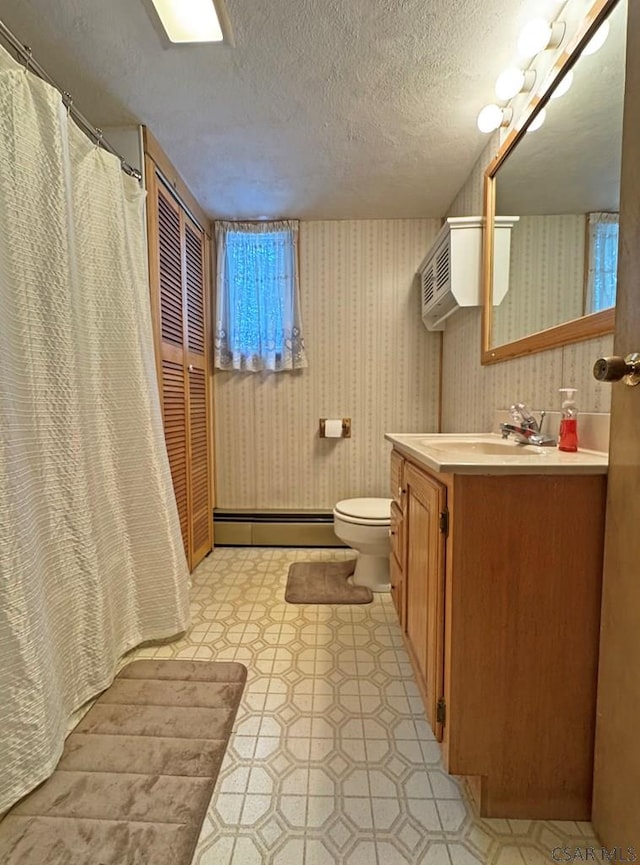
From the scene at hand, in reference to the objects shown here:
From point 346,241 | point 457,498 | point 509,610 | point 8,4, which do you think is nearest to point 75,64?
point 8,4

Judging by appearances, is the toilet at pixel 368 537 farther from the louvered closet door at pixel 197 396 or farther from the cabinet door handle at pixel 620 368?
the cabinet door handle at pixel 620 368

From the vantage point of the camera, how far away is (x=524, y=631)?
83cm

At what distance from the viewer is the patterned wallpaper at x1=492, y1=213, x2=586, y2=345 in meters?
1.13

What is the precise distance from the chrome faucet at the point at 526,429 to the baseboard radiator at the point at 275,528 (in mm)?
1475

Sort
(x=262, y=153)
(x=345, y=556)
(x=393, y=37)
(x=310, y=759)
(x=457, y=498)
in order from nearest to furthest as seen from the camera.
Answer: (x=457, y=498)
(x=310, y=759)
(x=393, y=37)
(x=262, y=153)
(x=345, y=556)

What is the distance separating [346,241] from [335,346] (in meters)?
0.67

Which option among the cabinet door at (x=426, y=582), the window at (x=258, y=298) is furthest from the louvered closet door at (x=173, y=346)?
the cabinet door at (x=426, y=582)

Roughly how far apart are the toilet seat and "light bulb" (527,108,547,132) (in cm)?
159

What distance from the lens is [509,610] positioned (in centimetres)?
83

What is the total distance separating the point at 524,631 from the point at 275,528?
1.92 metres

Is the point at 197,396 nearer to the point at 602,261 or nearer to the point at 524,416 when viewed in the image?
the point at 524,416

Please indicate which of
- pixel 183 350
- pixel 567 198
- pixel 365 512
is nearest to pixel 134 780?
pixel 365 512

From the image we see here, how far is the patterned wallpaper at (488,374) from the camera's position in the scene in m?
1.09

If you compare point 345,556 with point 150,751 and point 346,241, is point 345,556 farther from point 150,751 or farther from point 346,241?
point 346,241
